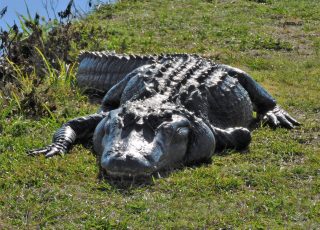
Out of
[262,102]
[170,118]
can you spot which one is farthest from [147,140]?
[262,102]

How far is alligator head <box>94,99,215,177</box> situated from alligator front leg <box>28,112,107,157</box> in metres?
0.30

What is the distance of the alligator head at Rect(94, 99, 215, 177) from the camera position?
5.21m

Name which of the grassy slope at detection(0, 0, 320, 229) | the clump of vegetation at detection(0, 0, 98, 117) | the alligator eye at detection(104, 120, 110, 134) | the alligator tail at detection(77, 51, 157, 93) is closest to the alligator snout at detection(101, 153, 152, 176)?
the grassy slope at detection(0, 0, 320, 229)

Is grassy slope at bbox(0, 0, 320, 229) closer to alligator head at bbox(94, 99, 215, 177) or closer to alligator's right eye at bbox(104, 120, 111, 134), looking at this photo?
alligator head at bbox(94, 99, 215, 177)

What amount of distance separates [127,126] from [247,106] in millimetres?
1856

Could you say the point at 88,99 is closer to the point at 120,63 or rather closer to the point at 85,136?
the point at 120,63

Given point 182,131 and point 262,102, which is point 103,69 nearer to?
point 262,102

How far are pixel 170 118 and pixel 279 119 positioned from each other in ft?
5.79

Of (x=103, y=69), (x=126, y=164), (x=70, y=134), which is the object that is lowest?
(x=103, y=69)

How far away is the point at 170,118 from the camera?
227 inches

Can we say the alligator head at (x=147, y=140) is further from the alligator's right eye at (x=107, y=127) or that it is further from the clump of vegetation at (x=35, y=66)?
the clump of vegetation at (x=35, y=66)

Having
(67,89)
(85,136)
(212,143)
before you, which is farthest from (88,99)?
(212,143)

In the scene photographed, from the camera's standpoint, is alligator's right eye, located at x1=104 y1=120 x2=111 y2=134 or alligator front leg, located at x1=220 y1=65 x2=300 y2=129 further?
alligator front leg, located at x1=220 y1=65 x2=300 y2=129

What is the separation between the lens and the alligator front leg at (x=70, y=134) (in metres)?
6.03
